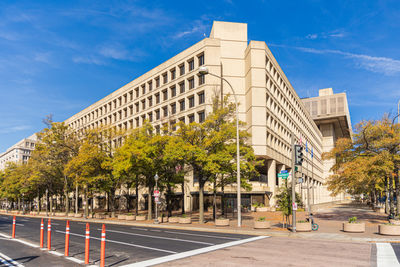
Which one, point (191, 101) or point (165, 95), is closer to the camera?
point (191, 101)

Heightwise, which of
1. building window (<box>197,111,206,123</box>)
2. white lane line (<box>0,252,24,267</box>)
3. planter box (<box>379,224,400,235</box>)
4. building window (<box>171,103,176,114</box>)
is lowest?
planter box (<box>379,224,400,235</box>)

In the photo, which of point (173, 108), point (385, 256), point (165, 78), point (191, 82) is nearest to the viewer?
point (385, 256)

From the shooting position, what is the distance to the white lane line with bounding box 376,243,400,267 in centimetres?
1038

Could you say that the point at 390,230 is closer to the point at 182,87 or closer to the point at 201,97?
the point at 201,97

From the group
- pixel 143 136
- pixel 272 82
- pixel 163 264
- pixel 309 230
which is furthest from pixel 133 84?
pixel 163 264

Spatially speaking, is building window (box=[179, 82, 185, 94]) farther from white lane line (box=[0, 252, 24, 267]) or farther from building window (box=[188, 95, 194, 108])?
white lane line (box=[0, 252, 24, 267])

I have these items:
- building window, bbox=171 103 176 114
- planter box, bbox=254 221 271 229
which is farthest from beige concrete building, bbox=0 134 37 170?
planter box, bbox=254 221 271 229

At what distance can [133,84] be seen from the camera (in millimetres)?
64812

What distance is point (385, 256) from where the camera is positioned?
38.5 feet

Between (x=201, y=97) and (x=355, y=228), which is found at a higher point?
(x=201, y=97)

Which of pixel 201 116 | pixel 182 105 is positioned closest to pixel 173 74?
pixel 182 105

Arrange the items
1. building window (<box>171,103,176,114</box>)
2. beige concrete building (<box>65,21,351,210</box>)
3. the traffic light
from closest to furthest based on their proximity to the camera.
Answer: the traffic light → beige concrete building (<box>65,21,351,210</box>) → building window (<box>171,103,176,114</box>)

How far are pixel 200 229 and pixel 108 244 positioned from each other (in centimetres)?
991

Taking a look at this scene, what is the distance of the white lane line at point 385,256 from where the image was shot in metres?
10.4
